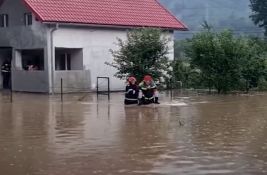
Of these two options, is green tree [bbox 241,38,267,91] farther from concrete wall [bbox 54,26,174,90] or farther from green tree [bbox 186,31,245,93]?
concrete wall [bbox 54,26,174,90]

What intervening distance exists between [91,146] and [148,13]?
2653cm

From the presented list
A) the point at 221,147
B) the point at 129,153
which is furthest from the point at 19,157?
the point at 221,147

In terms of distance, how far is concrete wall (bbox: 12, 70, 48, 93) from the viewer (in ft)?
106

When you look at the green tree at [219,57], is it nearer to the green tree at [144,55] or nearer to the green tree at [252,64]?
the green tree at [252,64]

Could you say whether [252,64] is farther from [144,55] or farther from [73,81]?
[73,81]

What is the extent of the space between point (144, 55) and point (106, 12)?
699cm

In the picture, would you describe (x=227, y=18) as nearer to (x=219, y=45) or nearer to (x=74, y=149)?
(x=219, y=45)

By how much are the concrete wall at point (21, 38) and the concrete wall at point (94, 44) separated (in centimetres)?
108

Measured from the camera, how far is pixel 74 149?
466 inches

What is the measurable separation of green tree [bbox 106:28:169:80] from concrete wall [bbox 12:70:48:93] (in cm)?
505

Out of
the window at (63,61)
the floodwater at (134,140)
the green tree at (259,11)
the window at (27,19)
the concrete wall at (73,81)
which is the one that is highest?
the green tree at (259,11)

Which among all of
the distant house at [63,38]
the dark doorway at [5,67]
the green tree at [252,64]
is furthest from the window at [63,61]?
the green tree at [252,64]

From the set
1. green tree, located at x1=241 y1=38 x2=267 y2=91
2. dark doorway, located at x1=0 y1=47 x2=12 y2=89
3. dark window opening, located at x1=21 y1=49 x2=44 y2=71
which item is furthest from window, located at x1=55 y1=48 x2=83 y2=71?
green tree, located at x1=241 y1=38 x2=267 y2=91

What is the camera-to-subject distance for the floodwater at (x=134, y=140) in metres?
9.91
